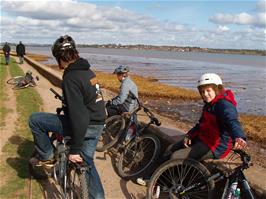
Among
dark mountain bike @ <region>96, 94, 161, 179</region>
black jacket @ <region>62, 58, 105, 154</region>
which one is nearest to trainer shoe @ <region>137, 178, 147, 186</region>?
dark mountain bike @ <region>96, 94, 161, 179</region>

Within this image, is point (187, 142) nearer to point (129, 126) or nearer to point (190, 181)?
point (190, 181)

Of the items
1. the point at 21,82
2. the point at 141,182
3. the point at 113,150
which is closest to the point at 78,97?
the point at 141,182

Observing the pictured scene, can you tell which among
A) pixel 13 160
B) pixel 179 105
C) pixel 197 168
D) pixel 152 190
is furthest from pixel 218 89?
pixel 179 105

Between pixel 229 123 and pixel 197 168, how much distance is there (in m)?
0.76

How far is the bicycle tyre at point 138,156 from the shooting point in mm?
6137

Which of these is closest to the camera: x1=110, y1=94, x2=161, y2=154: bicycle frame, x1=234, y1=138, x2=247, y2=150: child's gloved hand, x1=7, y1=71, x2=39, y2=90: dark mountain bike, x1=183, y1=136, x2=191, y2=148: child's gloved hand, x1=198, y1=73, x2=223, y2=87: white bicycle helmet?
x1=234, y1=138, x2=247, y2=150: child's gloved hand

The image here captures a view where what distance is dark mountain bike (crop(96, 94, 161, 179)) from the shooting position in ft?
20.1

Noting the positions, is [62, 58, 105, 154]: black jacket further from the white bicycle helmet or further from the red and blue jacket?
the red and blue jacket

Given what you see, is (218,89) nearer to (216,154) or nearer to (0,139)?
(216,154)

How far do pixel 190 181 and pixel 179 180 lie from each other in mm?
166

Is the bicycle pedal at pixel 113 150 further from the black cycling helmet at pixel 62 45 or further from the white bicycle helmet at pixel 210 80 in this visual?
the black cycling helmet at pixel 62 45

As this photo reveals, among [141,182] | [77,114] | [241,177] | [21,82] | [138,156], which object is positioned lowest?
[141,182]

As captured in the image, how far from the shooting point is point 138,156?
6297mm

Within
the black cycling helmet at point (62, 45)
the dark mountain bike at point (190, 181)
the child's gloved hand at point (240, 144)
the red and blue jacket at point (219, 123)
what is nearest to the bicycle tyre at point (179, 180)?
the dark mountain bike at point (190, 181)
